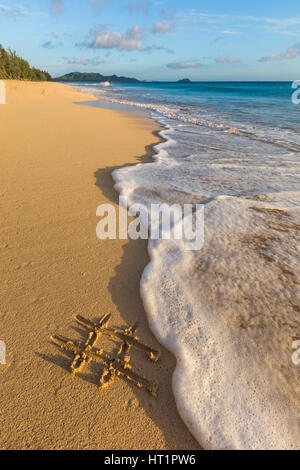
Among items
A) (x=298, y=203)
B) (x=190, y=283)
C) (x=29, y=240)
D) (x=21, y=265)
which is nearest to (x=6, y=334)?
(x=21, y=265)

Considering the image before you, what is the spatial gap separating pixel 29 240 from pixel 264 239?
2862 mm

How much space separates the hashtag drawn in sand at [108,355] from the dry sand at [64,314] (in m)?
0.05

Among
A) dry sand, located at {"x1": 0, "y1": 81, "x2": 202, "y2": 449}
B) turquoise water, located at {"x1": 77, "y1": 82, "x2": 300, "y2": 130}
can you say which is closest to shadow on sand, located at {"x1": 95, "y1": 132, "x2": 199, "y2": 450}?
dry sand, located at {"x1": 0, "y1": 81, "x2": 202, "y2": 449}

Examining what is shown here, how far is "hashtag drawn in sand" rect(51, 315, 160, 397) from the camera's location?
164cm

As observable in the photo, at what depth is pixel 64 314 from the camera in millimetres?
2041

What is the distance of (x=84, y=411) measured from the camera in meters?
1.48

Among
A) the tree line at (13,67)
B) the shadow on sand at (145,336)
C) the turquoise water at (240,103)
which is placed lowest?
the shadow on sand at (145,336)

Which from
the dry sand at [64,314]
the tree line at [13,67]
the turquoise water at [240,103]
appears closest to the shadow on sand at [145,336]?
the dry sand at [64,314]

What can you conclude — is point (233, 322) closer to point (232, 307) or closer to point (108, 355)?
point (232, 307)

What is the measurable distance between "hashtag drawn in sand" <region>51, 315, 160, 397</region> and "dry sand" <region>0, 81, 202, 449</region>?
0.05 m

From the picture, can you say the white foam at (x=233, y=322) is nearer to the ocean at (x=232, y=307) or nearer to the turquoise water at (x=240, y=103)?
the ocean at (x=232, y=307)

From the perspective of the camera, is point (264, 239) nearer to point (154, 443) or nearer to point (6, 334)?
point (154, 443)

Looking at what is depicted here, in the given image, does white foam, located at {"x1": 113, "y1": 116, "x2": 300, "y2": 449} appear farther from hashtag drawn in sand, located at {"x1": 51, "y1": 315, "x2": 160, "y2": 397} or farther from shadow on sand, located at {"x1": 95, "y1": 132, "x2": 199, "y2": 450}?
hashtag drawn in sand, located at {"x1": 51, "y1": 315, "x2": 160, "y2": 397}

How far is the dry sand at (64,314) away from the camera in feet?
4.67
